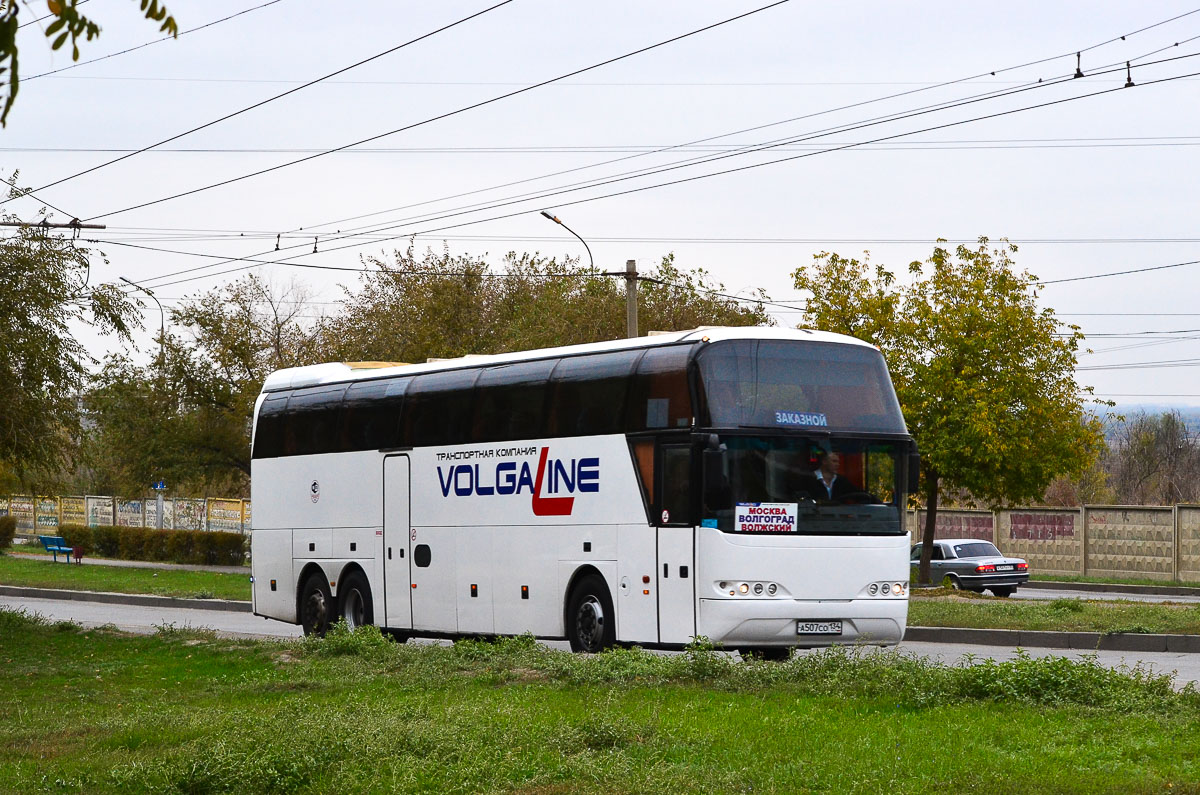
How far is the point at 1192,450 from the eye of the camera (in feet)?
302

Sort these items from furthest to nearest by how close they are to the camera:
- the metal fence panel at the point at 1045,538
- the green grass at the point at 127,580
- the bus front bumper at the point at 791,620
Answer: the metal fence panel at the point at 1045,538 → the green grass at the point at 127,580 → the bus front bumper at the point at 791,620

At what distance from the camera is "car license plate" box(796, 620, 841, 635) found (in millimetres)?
14969

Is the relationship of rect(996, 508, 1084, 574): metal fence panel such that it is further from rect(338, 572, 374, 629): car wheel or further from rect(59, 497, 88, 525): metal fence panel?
rect(59, 497, 88, 525): metal fence panel

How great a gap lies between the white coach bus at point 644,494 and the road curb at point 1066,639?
3.15 m

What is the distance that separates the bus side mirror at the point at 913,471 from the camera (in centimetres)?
1547

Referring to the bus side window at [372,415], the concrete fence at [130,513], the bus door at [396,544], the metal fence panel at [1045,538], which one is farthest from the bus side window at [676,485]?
the metal fence panel at [1045,538]

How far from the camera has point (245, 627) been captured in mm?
24297

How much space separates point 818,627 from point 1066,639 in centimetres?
434

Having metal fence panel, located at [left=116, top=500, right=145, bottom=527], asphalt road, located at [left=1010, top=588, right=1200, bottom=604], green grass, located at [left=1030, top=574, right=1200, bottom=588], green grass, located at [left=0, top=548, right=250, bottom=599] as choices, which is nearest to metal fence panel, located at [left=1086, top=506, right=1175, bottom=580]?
green grass, located at [left=1030, top=574, right=1200, bottom=588]

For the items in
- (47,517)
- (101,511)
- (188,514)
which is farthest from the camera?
(47,517)

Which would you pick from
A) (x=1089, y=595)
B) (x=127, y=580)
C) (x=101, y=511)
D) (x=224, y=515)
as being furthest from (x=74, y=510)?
(x=1089, y=595)

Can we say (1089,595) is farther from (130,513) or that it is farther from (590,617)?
(130,513)

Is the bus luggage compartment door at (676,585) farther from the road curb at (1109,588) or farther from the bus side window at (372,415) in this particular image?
the road curb at (1109,588)

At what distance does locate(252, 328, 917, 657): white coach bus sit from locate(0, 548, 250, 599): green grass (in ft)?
41.2
